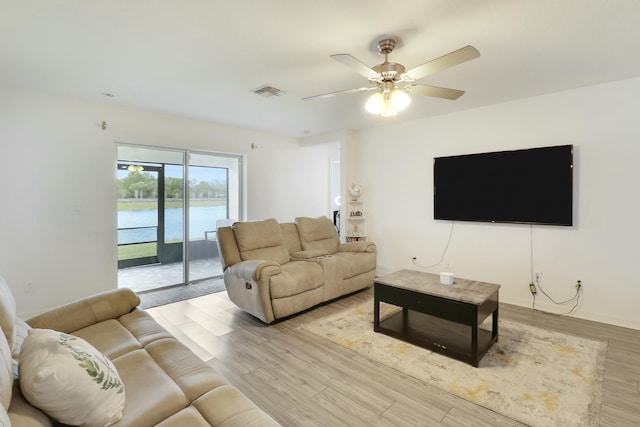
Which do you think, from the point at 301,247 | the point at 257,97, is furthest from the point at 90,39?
the point at 301,247

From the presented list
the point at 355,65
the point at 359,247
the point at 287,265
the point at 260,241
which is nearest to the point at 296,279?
the point at 287,265

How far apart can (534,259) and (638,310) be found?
97cm

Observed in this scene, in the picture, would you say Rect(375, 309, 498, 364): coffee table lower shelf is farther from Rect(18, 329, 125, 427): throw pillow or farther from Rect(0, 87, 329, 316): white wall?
Rect(0, 87, 329, 316): white wall

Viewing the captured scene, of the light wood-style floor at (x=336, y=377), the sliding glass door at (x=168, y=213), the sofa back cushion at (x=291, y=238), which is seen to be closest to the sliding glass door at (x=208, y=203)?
the sliding glass door at (x=168, y=213)

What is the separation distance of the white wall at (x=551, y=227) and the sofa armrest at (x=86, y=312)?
379 centimetres

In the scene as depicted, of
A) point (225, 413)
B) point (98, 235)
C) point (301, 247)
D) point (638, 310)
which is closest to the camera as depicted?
point (225, 413)

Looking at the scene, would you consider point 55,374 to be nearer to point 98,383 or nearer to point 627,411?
point 98,383

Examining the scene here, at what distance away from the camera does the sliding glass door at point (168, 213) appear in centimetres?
435

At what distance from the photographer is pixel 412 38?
90.9 inches

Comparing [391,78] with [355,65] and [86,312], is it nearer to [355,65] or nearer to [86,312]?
[355,65]

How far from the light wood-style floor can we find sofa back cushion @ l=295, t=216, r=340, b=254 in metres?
1.23

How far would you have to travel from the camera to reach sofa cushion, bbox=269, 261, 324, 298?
3184 millimetres

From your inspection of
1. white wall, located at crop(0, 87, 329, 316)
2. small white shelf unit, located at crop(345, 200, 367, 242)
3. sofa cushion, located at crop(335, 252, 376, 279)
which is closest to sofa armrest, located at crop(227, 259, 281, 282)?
sofa cushion, located at crop(335, 252, 376, 279)

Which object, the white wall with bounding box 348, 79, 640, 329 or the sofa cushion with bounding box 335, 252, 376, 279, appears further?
the sofa cushion with bounding box 335, 252, 376, 279
